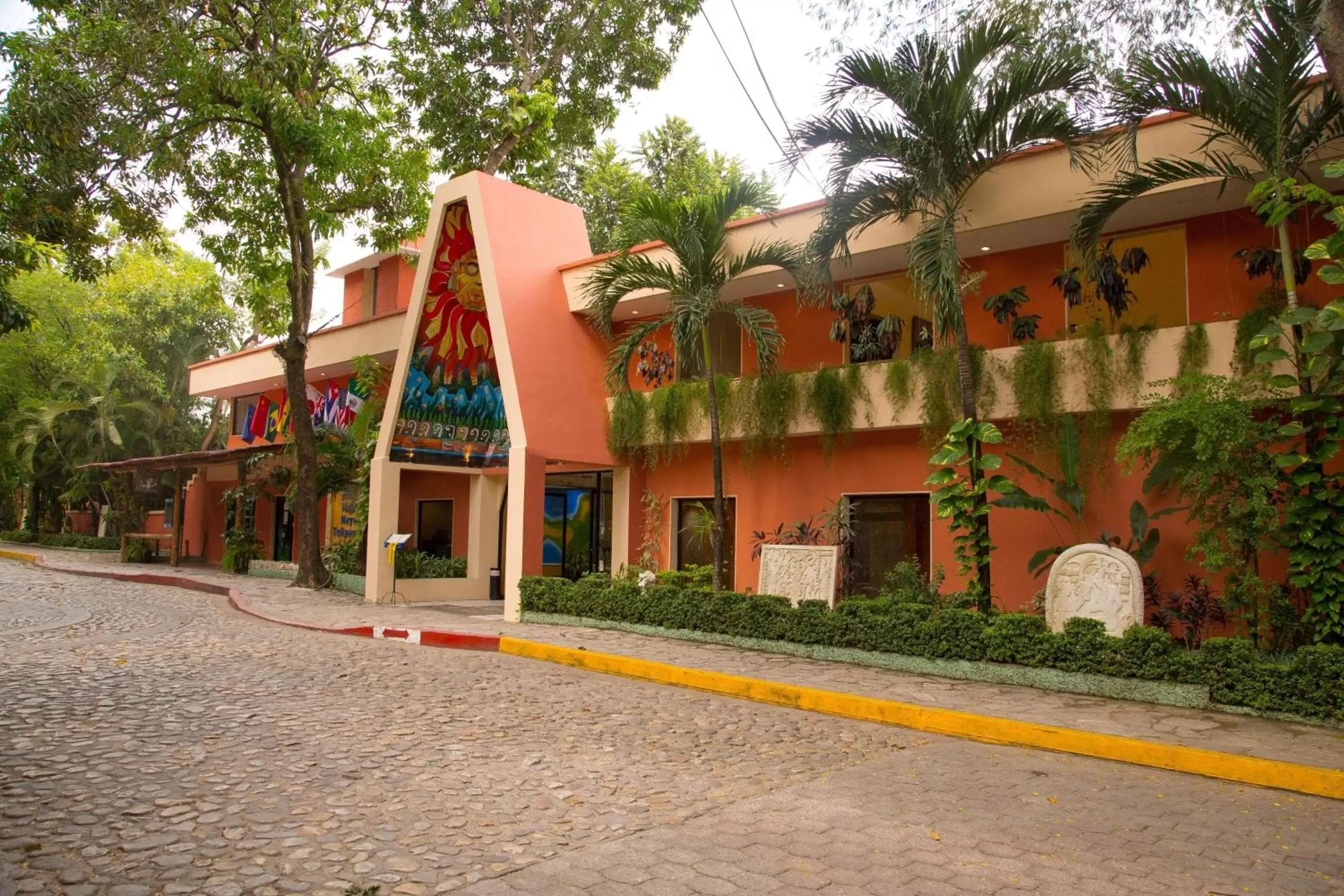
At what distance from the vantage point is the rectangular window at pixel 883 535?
13.6 meters

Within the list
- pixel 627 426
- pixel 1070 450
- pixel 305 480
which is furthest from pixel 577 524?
pixel 1070 450

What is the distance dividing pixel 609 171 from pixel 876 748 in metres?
23.6

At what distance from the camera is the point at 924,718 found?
25.6ft

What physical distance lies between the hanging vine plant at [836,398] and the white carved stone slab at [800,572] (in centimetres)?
172

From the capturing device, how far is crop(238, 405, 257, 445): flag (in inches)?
1063

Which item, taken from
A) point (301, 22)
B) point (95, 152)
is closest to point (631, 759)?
point (95, 152)

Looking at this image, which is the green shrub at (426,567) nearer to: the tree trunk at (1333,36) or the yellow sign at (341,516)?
the yellow sign at (341,516)

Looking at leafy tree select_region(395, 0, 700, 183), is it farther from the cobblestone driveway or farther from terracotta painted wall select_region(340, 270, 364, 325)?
the cobblestone driveway

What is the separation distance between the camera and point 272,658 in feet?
33.3

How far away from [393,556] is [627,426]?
4770 mm

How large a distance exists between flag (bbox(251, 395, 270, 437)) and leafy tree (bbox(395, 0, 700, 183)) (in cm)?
941

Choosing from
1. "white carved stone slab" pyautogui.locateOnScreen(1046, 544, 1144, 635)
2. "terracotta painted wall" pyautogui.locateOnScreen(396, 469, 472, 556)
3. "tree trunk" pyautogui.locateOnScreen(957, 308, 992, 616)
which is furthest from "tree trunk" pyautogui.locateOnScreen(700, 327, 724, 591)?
"terracotta painted wall" pyautogui.locateOnScreen(396, 469, 472, 556)

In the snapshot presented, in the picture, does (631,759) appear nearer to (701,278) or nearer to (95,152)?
(701,278)

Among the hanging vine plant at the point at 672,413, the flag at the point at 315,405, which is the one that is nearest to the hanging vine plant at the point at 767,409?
the hanging vine plant at the point at 672,413
